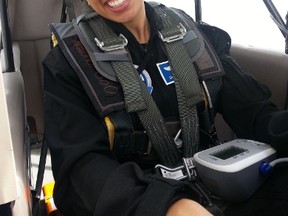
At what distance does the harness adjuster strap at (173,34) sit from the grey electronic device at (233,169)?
0.98 ft

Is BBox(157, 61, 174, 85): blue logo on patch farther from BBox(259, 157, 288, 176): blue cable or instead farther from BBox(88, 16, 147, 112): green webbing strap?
BBox(259, 157, 288, 176): blue cable

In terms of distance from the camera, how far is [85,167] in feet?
2.42

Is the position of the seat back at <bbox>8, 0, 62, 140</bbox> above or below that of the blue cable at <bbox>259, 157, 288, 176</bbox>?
above

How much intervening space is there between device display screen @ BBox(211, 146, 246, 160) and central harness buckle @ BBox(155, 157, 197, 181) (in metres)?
0.06

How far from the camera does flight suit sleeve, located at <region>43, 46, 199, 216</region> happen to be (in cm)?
61

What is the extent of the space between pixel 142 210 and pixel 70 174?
24 centimetres

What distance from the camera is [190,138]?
0.93 meters

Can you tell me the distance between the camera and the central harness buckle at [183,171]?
840mm

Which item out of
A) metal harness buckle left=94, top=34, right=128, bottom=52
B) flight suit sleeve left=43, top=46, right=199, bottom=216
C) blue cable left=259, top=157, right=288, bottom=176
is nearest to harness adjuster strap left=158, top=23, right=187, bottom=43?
metal harness buckle left=94, top=34, right=128, bottom=52

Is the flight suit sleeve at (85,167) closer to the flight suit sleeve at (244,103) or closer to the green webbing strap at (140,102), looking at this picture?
the green webbing strap at (140,102)

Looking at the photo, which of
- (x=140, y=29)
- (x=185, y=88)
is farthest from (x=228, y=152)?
(x=140, y=29)

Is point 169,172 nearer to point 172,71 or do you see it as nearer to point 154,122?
point 154,122

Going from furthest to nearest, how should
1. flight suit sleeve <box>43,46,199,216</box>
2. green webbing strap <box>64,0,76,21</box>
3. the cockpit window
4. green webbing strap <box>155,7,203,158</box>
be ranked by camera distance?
the cockpit window < green webbing strap <box>64,0,76,21</box> < green webbing strap <box>155,7,203,158</box> < flight suit sleeve <box>43,46,199,216</box>

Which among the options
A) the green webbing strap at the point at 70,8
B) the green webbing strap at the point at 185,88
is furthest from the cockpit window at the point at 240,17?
the green webbing strap at the point at 185,88
